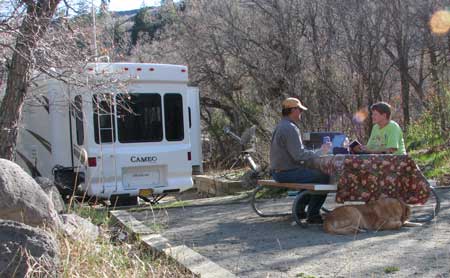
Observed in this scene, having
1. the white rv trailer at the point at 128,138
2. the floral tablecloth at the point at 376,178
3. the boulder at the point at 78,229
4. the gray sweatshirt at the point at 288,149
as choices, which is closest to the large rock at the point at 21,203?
the boulder at the point at 78,229

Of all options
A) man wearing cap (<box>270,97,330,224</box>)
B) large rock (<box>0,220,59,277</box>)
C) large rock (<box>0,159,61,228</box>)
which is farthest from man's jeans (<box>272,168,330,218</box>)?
large rock (<box>0,220,59,277</box>)

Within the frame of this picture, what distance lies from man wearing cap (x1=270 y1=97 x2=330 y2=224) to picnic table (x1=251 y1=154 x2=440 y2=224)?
0.22 m

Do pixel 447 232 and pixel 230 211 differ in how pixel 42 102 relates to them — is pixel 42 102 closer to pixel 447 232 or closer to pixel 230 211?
pixel 230 211

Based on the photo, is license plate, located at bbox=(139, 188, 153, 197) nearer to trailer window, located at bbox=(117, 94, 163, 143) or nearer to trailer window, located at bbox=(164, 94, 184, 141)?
trailer window, located at bbox=(117, 94, 163, 143)

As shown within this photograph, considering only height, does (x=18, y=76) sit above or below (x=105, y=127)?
above

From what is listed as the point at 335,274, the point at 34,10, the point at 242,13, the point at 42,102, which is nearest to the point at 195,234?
the point at 335,274

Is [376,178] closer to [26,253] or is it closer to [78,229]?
[78,229]

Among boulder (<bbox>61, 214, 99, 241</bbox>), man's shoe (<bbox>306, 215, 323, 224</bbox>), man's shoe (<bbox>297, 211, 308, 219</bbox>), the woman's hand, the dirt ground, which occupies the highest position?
the woman's hand

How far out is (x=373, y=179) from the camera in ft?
22.6

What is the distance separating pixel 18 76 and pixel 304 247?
457 centimetres

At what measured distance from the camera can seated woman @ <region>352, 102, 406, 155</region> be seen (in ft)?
24.4

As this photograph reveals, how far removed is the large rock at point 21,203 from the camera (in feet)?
20.0

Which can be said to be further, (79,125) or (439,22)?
(439,22)

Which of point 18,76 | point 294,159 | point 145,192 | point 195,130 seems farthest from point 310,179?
point 195,130
